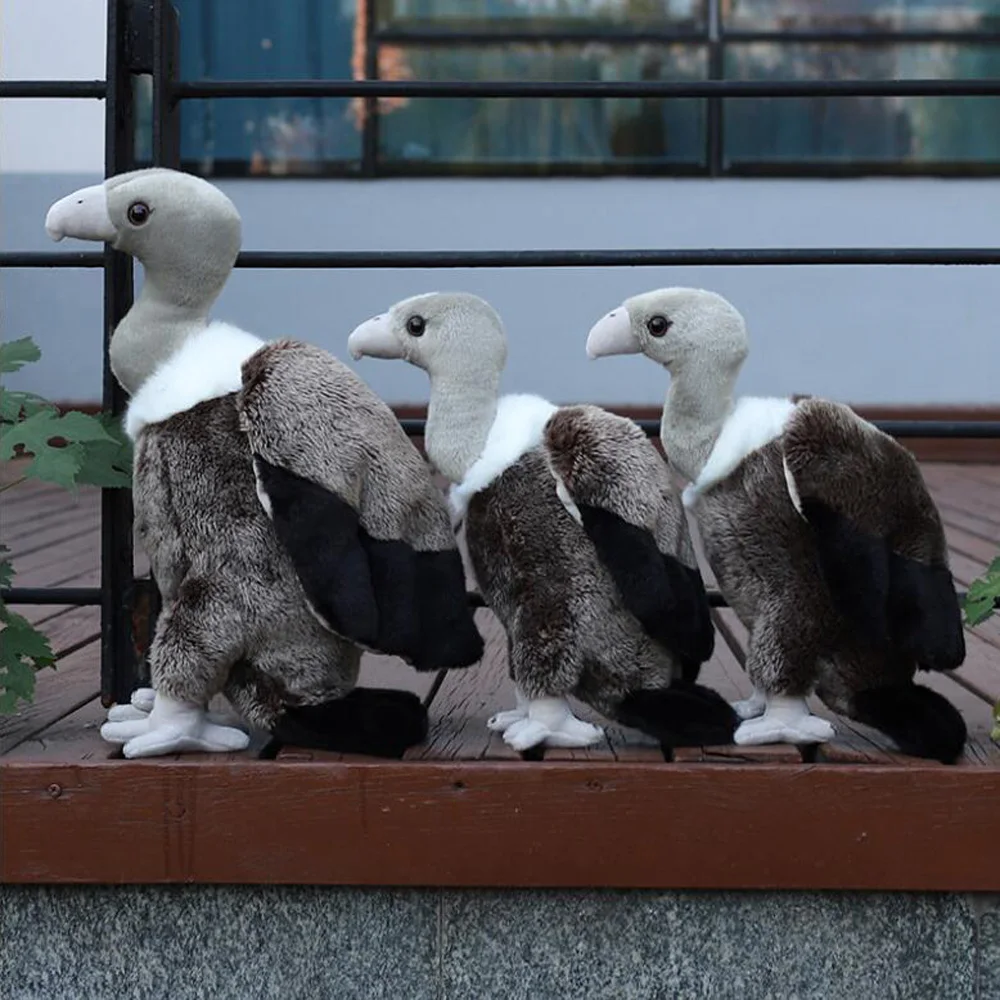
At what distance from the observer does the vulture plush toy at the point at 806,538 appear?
1.61 metres

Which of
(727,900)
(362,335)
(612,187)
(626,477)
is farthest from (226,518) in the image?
(612,187)

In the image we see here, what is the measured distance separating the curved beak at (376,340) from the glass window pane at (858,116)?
13.6 ft

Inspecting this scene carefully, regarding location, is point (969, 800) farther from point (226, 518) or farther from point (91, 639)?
point (91, 639)

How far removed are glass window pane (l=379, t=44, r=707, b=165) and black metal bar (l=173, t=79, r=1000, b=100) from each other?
146 inches

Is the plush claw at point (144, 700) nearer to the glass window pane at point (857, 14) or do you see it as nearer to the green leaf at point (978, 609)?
the green leaf at point (978, 609)

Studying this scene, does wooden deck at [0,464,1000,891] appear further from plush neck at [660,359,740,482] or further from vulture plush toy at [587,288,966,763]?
plush neck at [660,359,740,482]

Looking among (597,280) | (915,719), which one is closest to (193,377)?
(915,719)

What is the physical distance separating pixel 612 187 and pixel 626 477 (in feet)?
13.5

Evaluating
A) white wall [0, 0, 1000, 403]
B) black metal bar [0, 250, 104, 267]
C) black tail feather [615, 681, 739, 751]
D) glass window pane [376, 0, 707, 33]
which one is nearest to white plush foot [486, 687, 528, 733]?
black tail feather [615, 681, 739, 751]

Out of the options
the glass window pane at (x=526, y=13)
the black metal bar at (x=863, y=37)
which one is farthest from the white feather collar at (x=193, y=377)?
the black metal bar at (x=863, y=37)

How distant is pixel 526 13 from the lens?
5.58m

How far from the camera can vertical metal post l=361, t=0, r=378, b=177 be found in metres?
5.55

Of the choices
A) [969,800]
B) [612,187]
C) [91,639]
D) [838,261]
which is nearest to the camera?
[969,800]

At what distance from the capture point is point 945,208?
5613 mm
